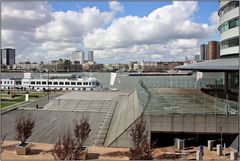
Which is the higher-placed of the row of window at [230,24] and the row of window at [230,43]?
the row of window at [230,24]

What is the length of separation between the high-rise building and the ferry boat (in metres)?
52.5

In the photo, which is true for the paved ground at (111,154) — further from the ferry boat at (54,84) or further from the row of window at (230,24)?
the ferry boat at (54,84)

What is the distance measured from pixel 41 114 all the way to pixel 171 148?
22.9m

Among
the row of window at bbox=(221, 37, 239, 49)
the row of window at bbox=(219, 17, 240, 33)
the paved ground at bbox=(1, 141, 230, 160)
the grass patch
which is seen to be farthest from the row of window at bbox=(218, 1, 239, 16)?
the grass patch

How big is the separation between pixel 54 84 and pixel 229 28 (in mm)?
61353

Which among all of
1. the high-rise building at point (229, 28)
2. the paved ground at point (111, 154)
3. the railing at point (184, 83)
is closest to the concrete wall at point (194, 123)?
the paved ground at point (111, 154)

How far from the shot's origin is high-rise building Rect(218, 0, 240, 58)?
35469 mm

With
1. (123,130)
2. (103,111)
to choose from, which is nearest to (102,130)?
(123,130)

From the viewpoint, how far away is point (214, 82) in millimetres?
43844

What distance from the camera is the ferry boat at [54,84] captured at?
8812cm

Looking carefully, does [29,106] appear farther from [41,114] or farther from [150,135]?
[150,135]

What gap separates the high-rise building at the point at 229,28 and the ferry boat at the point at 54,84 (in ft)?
172

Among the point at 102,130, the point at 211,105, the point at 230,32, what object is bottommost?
the point at 102,130

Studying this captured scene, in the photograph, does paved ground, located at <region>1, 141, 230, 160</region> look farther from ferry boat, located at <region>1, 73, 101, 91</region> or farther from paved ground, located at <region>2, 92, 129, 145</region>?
ferry boat, located at <region>1, 73, 101, 91</region>
